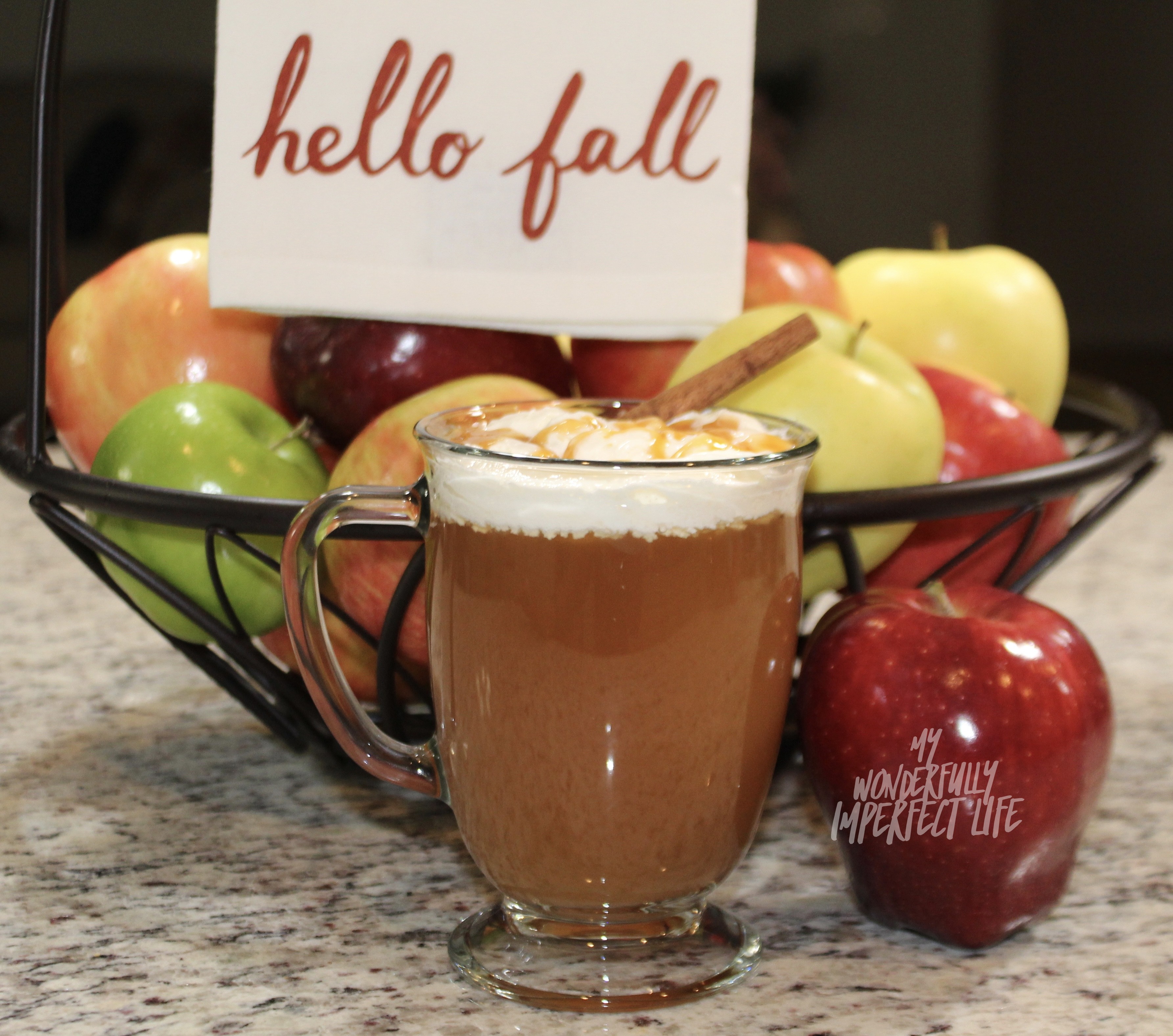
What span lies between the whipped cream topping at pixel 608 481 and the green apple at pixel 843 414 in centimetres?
11

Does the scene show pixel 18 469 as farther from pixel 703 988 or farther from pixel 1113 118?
pixel 1113 118

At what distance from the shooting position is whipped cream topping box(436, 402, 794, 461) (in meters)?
0.46

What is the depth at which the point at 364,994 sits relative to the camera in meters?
0.46

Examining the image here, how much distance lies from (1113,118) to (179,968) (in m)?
2.22

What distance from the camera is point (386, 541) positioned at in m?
0.60

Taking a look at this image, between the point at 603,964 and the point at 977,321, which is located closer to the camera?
the point at 603,964

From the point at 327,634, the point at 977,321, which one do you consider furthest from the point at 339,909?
the point at 977,321

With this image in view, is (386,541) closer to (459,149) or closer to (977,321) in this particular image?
(459,149)

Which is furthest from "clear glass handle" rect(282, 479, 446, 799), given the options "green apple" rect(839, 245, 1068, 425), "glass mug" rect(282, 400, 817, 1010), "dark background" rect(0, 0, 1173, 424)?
"dark background" rect(0, 0, 1173, 424)

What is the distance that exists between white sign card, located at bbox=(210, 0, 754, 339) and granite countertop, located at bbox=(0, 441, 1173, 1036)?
→ 9.8 inches

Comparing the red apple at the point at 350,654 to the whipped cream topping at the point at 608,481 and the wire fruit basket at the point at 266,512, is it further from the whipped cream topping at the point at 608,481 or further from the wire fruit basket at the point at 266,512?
the whipped cream topping at the point at 608,481

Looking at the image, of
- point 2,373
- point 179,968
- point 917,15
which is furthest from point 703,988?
point 917,15

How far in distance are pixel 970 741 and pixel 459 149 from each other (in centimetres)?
38

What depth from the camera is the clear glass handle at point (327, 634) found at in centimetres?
49
